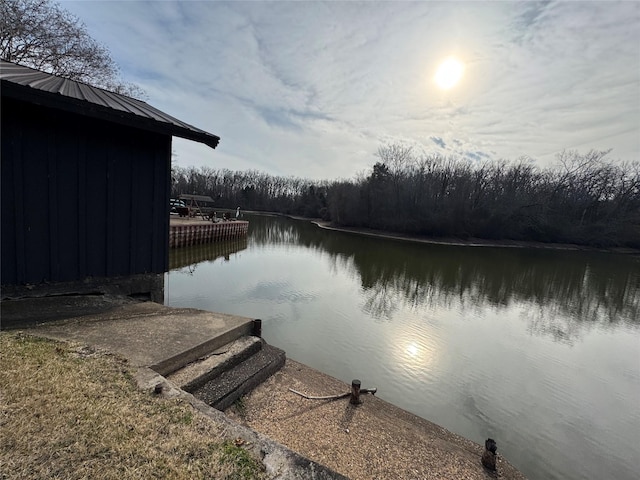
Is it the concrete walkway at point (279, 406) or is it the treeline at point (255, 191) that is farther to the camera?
the treeline at point (255, 191)

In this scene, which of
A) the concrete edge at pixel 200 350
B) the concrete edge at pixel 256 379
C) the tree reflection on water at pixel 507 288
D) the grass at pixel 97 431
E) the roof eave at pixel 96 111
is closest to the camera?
the grass at pixel 97 431

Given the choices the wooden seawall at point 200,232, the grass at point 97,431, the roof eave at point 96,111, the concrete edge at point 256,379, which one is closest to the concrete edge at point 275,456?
the grass at point 97,431

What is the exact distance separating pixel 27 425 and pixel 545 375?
27.8ft

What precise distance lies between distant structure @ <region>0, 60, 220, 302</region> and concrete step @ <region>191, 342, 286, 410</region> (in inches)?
87.7

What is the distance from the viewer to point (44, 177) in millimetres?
3779

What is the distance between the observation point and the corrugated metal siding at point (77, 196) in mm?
3605

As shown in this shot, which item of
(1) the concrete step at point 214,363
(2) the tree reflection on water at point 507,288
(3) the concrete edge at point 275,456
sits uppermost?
(3) the concrete edge at point 275,456

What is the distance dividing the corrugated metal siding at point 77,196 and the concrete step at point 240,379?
238 cm

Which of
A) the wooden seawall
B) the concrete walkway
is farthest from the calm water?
the wooden seawall

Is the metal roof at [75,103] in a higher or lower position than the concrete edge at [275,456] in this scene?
higher

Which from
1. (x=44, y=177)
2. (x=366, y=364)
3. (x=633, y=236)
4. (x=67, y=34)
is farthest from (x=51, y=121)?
(x=633, y=236)

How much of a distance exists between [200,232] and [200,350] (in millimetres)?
17673

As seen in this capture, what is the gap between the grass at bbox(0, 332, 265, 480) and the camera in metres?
1.62

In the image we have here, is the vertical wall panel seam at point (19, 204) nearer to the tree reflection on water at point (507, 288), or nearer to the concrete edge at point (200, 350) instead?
the concrete edge at point (200, 350)
